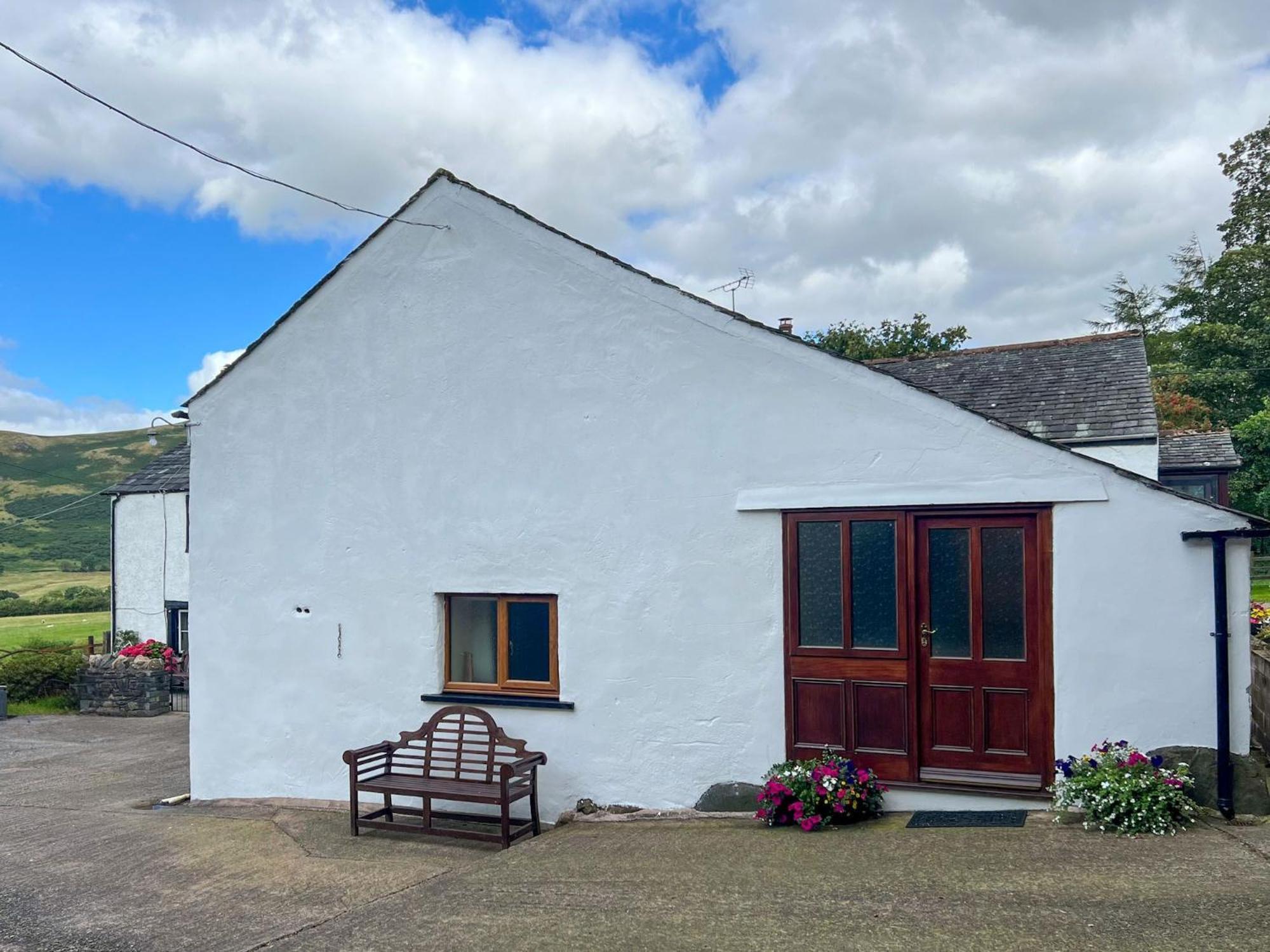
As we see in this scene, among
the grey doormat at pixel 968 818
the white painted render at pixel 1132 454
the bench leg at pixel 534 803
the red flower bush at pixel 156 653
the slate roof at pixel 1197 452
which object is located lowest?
the red flower bush at pixel 156 653

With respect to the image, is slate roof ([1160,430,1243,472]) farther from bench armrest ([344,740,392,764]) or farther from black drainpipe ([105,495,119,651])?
black drainpipe ([105,495,119,651])

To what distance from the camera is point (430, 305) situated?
8.89 meters

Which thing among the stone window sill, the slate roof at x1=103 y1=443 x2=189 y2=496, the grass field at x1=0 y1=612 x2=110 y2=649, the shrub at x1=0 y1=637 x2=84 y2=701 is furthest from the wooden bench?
the grass field at x1=0 y1=612 x2=110 y2=649

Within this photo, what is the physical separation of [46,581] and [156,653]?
164 ft

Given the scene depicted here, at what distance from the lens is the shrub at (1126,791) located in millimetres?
6121

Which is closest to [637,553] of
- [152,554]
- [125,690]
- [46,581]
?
[125,690]

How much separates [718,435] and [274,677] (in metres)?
5.09

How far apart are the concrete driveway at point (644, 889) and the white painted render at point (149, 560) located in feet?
52.2

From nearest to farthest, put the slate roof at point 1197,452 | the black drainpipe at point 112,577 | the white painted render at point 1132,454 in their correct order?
the white painted render at point 1132,454, the slate roof at point 1197,452, the black drainpipe at point 112,577

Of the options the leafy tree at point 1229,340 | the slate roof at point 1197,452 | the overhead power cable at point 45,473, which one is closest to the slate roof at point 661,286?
the slate roof at point 1197,452

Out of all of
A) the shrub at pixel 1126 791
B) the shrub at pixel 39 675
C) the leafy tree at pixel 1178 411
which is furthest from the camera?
the leafy tree at pixel 1178 411

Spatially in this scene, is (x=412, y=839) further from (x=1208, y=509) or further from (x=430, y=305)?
(x=1208, y=509)

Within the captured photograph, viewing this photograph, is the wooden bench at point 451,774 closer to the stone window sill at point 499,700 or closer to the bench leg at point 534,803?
the bench leg at point 534,803

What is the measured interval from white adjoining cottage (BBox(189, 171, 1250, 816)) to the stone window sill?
37 mm
